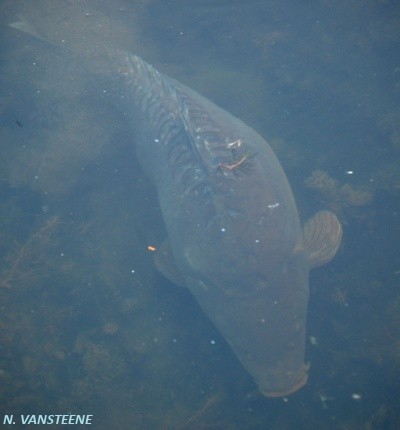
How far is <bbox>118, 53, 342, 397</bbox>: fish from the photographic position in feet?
14.7

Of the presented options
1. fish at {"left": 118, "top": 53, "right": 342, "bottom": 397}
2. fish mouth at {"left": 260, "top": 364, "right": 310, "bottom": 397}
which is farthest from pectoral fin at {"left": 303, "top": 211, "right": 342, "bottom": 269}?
fish mouth at {"left": 260, "top": 364, "right": 310, "bottom": 397}

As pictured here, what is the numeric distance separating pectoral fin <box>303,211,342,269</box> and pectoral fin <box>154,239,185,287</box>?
2068mm

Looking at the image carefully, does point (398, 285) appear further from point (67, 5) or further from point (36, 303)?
point (67, 5)

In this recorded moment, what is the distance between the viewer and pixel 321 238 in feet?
18.0

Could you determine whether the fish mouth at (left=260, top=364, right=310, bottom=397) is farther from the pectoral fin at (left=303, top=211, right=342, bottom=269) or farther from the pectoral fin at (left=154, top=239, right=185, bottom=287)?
the pectoral fin at (left=154, top=239, right=185, bottom=287)

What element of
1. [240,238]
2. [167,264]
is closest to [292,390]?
[240,238]

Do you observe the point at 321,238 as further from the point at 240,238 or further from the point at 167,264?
the point at 167,264

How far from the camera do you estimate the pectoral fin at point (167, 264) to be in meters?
5.64

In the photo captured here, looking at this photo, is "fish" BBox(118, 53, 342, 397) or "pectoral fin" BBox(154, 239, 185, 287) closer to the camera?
"fish" BBox(118, 53, 342, 397)

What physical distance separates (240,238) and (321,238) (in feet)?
5.50

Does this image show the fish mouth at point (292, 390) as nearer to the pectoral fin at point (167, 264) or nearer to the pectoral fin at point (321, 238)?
the pectoral fin at point (321, 238)

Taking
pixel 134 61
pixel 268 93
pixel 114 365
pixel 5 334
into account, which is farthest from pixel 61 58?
pixel 114 365

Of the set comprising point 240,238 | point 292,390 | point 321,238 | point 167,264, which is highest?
point 240,238

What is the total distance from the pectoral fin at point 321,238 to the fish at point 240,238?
0.02 metres
